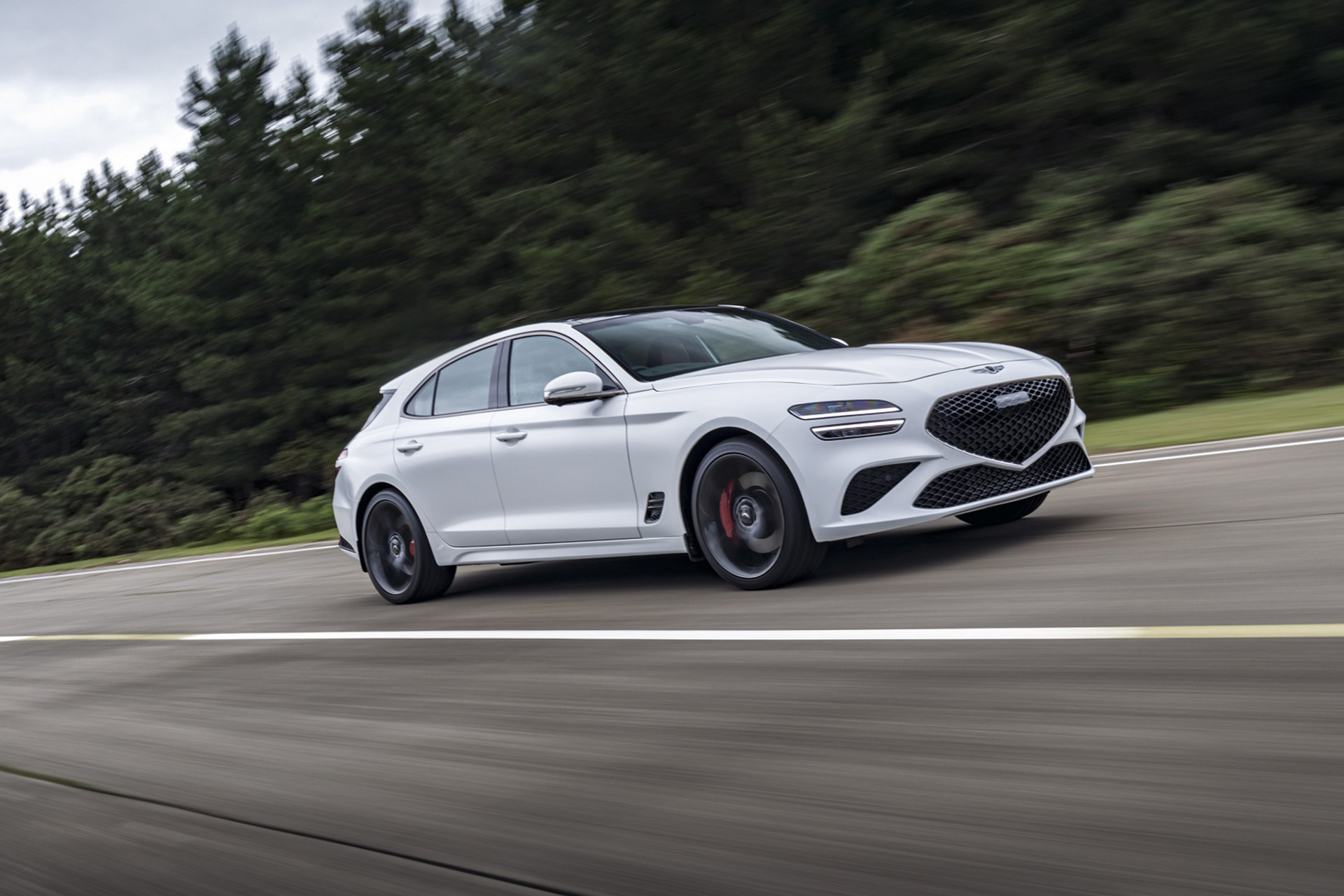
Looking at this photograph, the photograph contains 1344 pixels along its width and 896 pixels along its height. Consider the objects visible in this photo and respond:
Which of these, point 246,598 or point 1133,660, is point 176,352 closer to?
point 246,598

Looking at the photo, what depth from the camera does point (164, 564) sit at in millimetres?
17812

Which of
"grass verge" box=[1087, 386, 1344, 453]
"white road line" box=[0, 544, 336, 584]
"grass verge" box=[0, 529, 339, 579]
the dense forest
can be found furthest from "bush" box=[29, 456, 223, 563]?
"grass verge" box=[1087, 386, 1344, 453]

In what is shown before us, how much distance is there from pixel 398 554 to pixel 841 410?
12.5ft

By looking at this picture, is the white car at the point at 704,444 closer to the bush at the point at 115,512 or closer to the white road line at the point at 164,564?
the white road line at the point at 164,564

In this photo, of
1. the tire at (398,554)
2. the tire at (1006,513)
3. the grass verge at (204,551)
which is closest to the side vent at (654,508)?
the tire at (1006,513)

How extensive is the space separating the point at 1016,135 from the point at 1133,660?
24.6 metres

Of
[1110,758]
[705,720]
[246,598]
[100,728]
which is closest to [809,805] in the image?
[1110,758]

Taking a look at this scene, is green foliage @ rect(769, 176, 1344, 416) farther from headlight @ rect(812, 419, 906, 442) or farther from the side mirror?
headlight @ rect(812, 419, 906, 442)

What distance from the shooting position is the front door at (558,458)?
23.7ft

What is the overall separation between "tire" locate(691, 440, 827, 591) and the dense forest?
11.0 m

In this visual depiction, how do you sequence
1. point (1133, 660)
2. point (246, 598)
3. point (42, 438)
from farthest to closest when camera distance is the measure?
1. point (42, 438)
2. point (246, 598)
3. point (1133, 660)

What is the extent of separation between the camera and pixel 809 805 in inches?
138

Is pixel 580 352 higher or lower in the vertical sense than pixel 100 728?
higher

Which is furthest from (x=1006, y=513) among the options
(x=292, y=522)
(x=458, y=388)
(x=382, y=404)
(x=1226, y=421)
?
(x=292, y=522)
